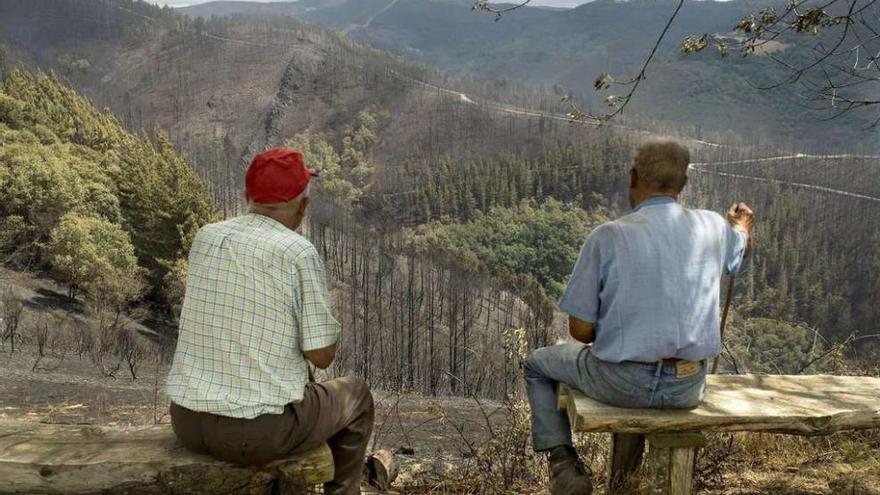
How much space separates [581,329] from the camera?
10.4ft

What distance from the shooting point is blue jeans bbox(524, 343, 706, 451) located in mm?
3146

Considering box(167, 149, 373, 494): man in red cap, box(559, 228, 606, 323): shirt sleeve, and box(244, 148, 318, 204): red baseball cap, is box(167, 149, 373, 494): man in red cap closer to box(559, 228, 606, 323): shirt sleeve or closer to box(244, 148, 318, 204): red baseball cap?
box(244, 148, 318, 204): red baseball cap

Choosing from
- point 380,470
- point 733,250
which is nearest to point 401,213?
point 380,470

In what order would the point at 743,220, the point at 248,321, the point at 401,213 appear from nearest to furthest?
the point at 248,321 < the point at 743,220 < the point at 401,213

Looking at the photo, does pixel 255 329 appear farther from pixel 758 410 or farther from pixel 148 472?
pixel 758 410

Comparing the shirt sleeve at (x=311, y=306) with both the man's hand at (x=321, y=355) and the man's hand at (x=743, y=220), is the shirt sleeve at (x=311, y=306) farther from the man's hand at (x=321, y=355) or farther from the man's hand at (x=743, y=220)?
the man's hand at (x=743, y=220)

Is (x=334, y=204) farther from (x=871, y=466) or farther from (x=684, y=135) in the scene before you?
(x=871, y=466)

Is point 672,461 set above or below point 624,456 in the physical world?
above

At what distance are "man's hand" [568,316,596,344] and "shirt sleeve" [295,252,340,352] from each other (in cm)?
106

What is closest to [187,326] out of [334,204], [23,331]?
[23,331]

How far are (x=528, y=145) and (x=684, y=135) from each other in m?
34.8

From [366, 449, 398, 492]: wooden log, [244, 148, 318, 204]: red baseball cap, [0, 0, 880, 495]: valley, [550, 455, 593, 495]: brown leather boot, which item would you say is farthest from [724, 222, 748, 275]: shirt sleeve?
[366, 449, 398, 492]: wooden log

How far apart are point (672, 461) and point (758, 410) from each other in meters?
0.50

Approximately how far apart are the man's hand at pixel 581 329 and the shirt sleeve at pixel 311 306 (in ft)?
3.48
